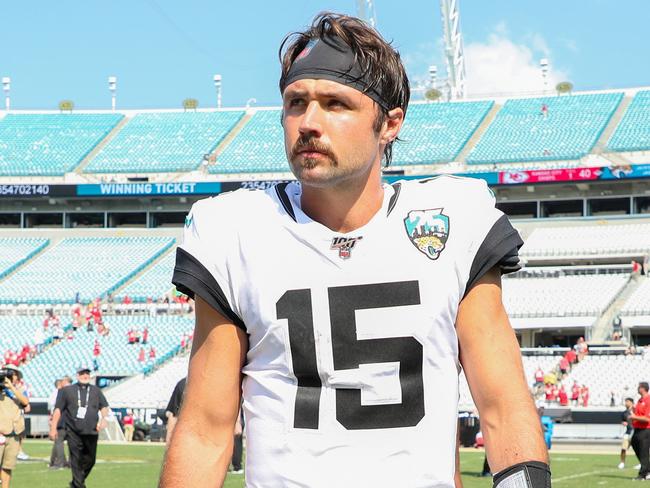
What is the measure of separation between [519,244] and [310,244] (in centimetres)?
51

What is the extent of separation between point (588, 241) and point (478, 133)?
32.4 feet

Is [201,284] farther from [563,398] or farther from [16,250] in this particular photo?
[16,250]

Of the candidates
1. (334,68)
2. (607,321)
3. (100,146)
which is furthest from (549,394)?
(100,146)

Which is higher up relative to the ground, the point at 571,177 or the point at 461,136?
the point at 461,136

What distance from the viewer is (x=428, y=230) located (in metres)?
2.72

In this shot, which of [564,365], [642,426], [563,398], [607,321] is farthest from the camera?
[607,321]

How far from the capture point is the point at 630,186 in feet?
162

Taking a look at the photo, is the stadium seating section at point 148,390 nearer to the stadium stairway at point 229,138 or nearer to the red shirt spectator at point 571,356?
the red shirt spectator at point 571,356

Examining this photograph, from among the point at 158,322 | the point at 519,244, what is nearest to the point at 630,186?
the point at 158,322

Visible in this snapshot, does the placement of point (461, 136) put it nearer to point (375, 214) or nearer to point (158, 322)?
point (158, 322)

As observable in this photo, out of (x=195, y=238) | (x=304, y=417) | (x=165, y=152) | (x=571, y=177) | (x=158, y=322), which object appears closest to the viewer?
(x=304, y=417)

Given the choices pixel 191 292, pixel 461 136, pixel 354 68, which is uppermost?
pixel 461 136

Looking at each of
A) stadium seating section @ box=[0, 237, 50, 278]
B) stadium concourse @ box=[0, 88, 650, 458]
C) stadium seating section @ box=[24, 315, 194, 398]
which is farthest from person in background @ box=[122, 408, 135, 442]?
stadium seating section @ box=[0, 237, 50, 278]

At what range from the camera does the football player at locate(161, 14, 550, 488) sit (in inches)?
101
